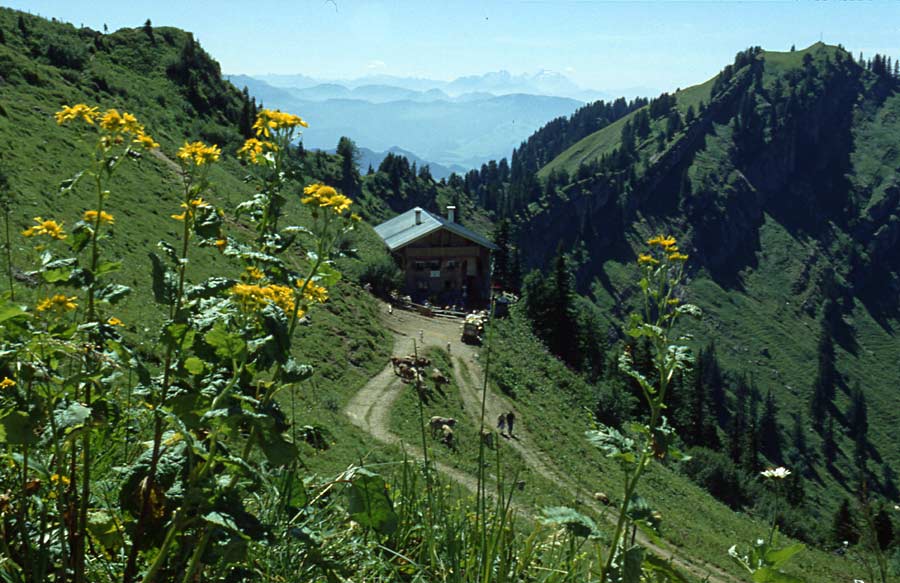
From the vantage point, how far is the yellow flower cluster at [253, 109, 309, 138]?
122 inches

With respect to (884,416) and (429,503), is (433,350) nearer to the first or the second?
(429,503)

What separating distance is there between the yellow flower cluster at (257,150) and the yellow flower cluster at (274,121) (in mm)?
61

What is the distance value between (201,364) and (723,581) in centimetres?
1992

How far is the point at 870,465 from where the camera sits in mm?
141375

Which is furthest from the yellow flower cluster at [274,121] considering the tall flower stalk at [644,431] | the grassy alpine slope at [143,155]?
the tall flower stalk at [644,431]

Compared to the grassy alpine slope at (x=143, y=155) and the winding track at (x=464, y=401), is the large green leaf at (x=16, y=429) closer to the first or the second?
the grassy alpine slope at (x=143, y=155)

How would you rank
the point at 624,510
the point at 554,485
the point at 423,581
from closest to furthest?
1. the point at 624,510
2. the point at 423,581
3. the point at 554,485

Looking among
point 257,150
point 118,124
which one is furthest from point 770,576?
point 118,124

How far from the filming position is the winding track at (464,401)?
63.6 feet

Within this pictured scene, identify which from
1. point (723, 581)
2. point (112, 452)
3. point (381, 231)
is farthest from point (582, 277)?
point (112, 452)

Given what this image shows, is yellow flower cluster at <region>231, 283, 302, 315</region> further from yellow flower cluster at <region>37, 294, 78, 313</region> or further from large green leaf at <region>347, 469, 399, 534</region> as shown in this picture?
yellow flower cluster at <region>37, 294, 78, 313</region>

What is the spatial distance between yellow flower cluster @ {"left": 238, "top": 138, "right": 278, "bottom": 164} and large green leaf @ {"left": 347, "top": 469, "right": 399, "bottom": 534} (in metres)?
1.43

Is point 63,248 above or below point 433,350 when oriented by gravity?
above

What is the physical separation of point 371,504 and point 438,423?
850 inches
